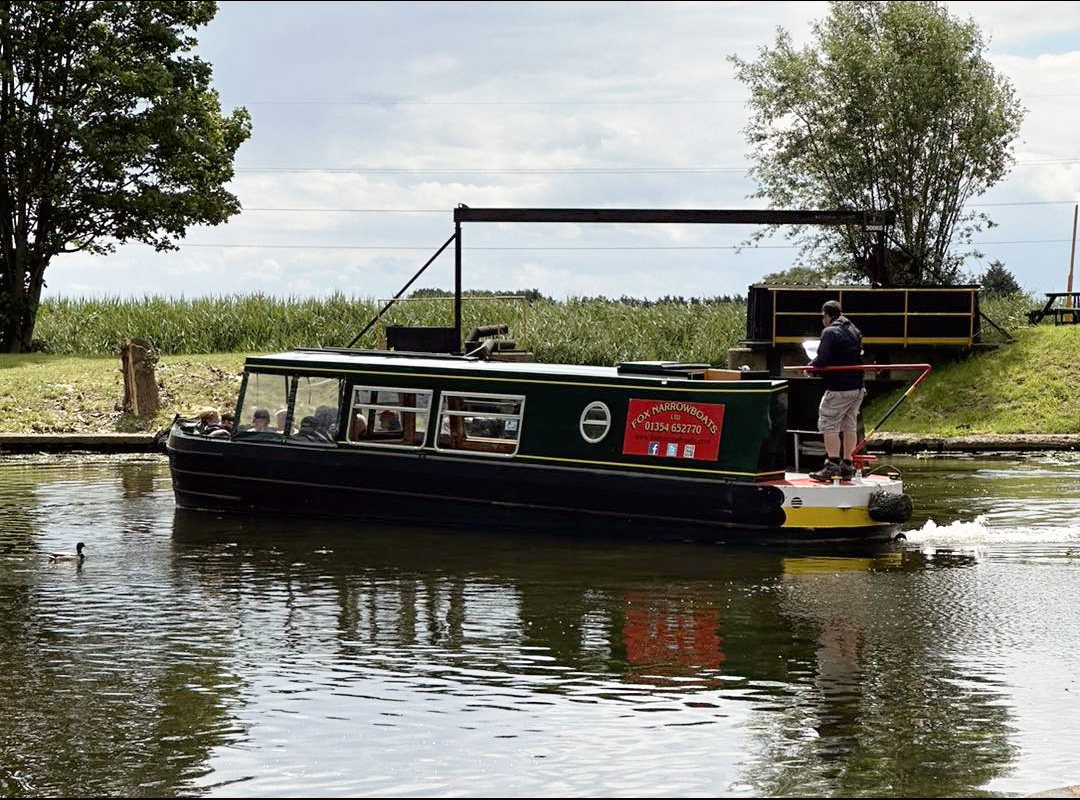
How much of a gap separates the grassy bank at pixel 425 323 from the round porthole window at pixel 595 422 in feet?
44.2

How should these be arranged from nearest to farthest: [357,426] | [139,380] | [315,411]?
1. [357,426]
2. [315,411]
3. [139,380]

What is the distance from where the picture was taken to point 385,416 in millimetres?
17750

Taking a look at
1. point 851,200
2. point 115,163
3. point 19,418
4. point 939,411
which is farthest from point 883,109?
point 19,418

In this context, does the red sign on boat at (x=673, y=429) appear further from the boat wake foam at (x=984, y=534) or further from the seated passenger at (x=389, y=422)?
the seated passenger at (x=389, y=422)

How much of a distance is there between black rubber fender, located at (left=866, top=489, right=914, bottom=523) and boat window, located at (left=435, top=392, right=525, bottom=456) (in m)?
4.05

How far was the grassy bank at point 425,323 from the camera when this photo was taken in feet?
95.0

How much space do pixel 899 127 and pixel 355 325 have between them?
15297 millimetres

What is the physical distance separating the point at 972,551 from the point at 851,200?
25909mm

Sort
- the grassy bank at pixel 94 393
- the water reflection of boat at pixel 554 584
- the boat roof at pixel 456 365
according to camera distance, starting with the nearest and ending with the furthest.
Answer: the water reflection of boat at pixel 554 584, the boat roof at pixel 456 365, the grassy bank at pixel 94 393

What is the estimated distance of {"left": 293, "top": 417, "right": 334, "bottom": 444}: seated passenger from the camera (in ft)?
58.3

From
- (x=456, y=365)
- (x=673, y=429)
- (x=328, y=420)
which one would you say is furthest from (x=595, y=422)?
(x=328, y=420)

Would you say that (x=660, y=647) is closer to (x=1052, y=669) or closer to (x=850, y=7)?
(x=1052, y=669)

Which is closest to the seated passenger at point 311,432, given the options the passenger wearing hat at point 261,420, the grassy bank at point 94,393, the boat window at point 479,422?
the passenger wearing hat at point 261,420

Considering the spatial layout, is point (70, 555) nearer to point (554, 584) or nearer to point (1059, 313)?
point (554, 584)
